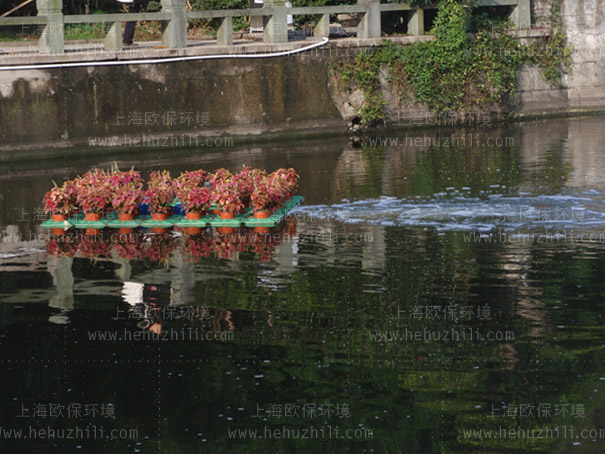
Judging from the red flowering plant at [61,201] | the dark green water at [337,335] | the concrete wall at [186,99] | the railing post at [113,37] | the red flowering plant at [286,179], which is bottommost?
the dark green water at [337,335]

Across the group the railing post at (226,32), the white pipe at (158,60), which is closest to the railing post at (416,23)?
the white pipe at (158,60)

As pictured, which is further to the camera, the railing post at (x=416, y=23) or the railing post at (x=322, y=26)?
the railing post at (x=416, y=23)

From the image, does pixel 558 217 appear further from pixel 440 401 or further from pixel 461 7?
pixel 461 7

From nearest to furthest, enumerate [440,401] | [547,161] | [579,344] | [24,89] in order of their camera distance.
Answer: [440,401] → [579,344] → [547,161] → [24,89]

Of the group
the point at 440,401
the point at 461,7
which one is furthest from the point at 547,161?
the point at 440,401

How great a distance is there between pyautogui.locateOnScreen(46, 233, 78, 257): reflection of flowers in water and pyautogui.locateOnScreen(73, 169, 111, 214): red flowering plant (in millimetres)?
718

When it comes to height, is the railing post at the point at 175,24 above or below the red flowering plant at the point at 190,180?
above

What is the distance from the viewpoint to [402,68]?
31.7 metres

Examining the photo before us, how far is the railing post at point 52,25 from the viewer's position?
27.1 meters

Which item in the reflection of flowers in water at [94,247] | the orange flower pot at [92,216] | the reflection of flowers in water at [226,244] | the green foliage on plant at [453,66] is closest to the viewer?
the reflection of flowers in water at [226,244]

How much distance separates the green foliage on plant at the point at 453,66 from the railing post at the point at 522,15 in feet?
1.11

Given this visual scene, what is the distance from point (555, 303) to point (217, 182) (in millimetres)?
7750

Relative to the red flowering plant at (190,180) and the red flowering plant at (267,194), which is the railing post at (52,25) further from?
the red flowering plant at (267,194)

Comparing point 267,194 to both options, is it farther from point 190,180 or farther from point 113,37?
point 113,37
